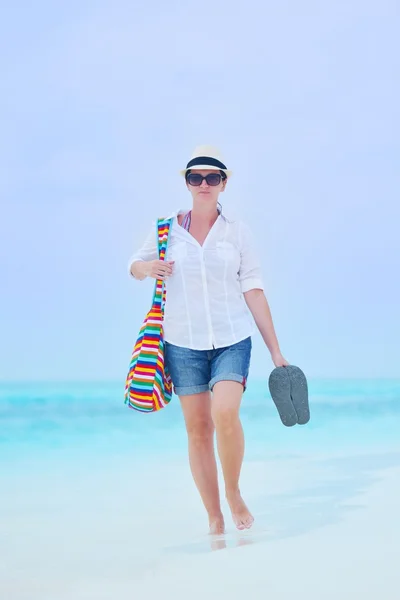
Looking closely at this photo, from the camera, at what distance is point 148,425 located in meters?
11.0

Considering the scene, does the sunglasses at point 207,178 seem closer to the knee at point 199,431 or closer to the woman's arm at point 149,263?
the woman's arm at point 149,263

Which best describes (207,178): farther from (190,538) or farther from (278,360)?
(190,538)

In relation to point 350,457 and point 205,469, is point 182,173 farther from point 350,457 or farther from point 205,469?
point 350,457

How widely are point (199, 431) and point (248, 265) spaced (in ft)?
2.36

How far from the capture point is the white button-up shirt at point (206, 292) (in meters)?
3.79

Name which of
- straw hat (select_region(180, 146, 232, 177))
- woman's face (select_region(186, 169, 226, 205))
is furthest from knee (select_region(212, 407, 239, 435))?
straw hat (select_region(180, 146, 232, 177))

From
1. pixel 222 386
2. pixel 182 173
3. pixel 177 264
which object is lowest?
pixel 222 386

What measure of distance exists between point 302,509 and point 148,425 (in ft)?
20.8

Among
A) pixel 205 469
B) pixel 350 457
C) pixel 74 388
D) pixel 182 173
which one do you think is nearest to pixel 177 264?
pixel 182 173

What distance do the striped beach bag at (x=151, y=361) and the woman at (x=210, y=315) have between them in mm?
35

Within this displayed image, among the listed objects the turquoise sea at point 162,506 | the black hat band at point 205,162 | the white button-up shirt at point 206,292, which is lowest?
the turquoise sea at point 162,506

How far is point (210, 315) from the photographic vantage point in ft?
12.4

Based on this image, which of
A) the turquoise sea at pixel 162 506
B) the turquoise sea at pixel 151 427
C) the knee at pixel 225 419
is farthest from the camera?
the turquoise sea at pixel 151 427

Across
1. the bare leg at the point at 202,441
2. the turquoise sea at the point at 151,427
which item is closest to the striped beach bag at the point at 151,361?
the bare leg at the point at 202,441
